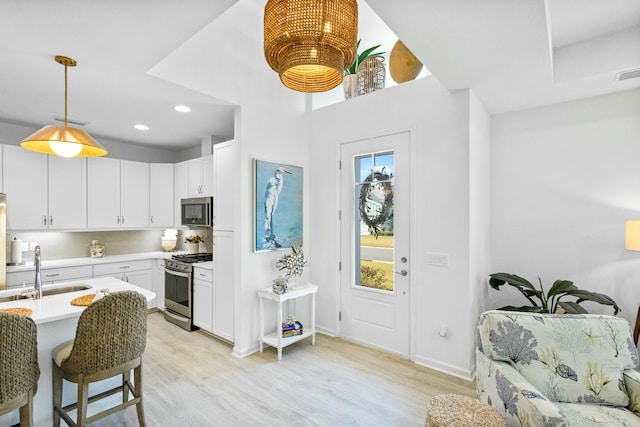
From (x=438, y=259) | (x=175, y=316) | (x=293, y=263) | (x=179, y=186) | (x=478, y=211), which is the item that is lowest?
(x=175, y=316)

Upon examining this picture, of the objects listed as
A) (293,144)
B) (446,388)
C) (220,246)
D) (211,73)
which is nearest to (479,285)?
(446,388)

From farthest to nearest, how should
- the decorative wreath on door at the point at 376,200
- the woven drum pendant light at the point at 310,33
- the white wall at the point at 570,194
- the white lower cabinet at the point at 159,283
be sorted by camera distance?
the white lower cabinet at the point at 159,283 < the decorative wreath on door at the point at 376,200 < the white wall at the point at 570,194 < the woven drum pendant light at the point at 310,33

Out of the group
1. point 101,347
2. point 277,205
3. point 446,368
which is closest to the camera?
point 101,347

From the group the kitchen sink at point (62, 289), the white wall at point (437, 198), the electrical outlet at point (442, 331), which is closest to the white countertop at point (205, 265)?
the kitchen sink at point (62, 289)

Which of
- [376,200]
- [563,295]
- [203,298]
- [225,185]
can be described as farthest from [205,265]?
[563,295]

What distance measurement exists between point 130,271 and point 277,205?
8.44 feet

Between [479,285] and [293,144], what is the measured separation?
99.1 inches

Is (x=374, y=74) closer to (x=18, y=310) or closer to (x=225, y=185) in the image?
(x=225, y=185)

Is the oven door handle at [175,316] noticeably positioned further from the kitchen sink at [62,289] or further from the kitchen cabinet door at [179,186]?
the kitchen sink at [62,289]

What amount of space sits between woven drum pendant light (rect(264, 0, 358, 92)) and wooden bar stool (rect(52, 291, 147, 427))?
164 centimetres

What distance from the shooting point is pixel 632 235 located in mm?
2439

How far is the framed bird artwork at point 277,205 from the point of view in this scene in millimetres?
3385

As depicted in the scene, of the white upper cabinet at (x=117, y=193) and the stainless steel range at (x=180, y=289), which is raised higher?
the white upper cabinet at (x=117, y=193)

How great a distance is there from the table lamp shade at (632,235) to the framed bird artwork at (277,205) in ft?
9.77
